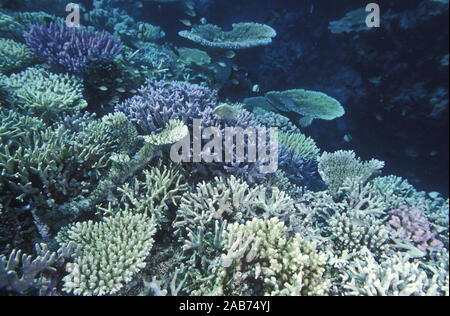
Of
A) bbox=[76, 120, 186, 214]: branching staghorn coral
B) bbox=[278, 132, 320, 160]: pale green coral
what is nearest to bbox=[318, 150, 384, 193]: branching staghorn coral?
bbox=[278, 132, 320, 160]: pale green coral

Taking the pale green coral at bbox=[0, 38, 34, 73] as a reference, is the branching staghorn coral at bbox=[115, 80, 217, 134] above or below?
below

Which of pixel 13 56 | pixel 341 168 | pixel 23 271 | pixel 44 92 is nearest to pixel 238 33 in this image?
pixel 341 168

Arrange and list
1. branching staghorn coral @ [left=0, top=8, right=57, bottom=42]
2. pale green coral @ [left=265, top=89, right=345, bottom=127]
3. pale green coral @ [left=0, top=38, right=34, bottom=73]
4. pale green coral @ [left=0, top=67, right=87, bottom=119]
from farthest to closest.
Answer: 1. pale green coral @ [left=265, top=89, right=345, bottom=127]
2. branching staghorn coral @ [left=0, top=8, right=57, bottom=42]
3. pale green coral @ [left=0, top=38, right=34, bottom=73]
4. pale green coral @ [left=0, top=67, right=87, bottom=119]

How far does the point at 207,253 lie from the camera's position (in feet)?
8.54

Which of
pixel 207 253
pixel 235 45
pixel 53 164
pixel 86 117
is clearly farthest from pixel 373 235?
pixel 235 45

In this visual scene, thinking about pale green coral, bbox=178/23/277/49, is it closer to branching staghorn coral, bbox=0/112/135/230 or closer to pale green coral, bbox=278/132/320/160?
pale green coral, bbox=278/132/320/160

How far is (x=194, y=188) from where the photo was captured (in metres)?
3.22

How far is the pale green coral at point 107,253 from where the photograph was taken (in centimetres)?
216

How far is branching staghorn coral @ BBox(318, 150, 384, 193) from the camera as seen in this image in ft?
13.3

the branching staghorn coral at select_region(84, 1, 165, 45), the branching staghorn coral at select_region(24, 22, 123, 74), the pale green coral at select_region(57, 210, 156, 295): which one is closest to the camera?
the pale green coral at select_region(57, 210, 156, 295)

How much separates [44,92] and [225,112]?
296cm

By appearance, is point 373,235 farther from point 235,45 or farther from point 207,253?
point 235,45

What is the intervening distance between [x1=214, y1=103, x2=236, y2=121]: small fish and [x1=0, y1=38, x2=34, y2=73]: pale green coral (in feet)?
14.2

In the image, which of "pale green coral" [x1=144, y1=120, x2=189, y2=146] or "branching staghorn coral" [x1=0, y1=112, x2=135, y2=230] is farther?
"pale green coral" [x1=144, y1=120, x2=189, y2=146]
